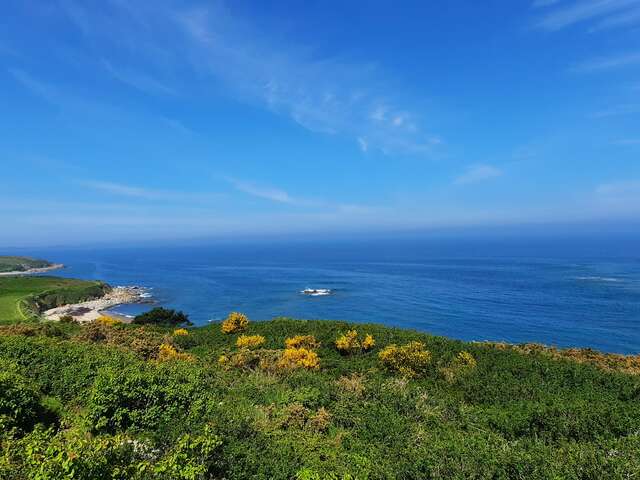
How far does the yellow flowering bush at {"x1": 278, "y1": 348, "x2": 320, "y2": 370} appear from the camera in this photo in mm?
18688

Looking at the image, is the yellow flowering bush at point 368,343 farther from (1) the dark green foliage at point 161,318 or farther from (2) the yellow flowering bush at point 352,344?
(1) the dark green foliage at point 161,318

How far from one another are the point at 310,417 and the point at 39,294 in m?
95.7

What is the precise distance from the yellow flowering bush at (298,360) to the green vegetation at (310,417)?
0.10 meters

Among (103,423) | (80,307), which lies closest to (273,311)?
(80,307)

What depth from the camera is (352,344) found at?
23328 mm

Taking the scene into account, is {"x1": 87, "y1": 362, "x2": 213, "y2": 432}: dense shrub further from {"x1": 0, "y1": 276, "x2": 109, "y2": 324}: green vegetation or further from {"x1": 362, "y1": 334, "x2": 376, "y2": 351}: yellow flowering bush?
{"x1": 0, "y1": 276, "x2": 109, "y2": 324}: green vegetation

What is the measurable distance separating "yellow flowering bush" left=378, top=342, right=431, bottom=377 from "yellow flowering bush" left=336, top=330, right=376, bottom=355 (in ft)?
11.3

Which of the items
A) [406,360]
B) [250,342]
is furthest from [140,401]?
[250,342]

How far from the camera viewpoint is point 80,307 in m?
78.4

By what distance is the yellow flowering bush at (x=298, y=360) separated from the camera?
→ 18.7m

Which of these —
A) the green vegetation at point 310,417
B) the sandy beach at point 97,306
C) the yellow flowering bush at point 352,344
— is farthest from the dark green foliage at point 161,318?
the sandy beach at point 97,306

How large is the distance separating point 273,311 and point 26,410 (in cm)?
6204

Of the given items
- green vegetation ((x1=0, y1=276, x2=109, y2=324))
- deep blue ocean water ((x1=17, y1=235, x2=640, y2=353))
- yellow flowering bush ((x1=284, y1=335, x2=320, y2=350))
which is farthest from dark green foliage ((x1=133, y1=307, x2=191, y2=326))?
green vegetation ((x1=0, y1=276, x2=109, y2=324))

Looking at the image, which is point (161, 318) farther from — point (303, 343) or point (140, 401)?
point (140, 401)
